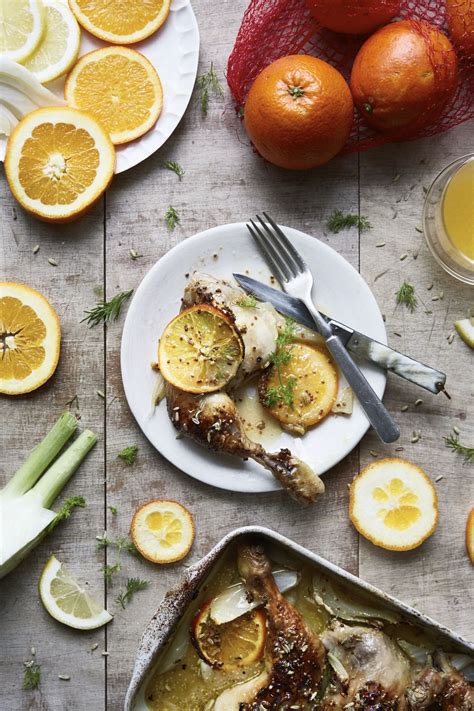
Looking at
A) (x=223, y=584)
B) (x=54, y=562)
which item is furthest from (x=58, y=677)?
(x=223, y=584)

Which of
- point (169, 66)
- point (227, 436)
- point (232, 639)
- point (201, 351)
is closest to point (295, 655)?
point (232, 639)

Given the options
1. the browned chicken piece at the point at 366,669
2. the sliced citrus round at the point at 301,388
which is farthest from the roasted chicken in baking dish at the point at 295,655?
the sliced citrus round at the point at 301,388

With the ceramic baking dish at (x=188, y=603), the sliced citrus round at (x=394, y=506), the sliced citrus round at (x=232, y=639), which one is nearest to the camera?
the ceramic baking dish at (x=188, y=603)

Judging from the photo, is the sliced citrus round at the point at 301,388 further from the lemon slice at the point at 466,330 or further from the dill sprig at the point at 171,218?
the dill sprig at the point at 171,218

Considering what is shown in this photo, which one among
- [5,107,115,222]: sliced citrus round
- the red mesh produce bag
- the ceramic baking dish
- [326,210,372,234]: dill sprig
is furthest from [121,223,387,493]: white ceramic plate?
the red mesh produce bag

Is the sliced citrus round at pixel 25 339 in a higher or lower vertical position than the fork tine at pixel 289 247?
lower

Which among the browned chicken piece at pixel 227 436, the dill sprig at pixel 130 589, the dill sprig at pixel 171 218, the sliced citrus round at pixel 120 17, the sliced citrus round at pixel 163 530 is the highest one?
the sliced citrus round at pixel 120 17

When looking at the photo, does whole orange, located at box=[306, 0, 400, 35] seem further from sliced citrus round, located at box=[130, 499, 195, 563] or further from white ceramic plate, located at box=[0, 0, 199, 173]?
sliced citrus round, located at box=[130, 499, 195, 563]
